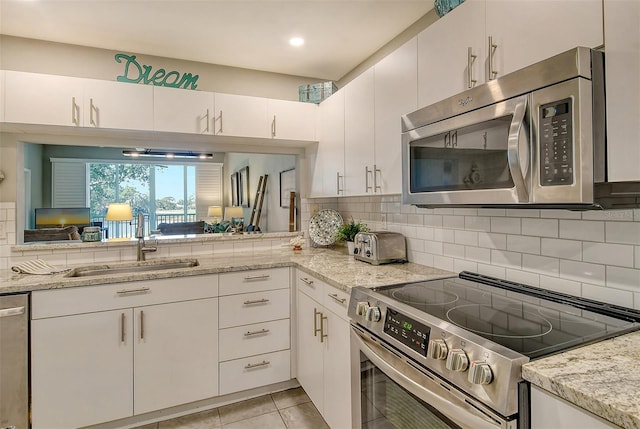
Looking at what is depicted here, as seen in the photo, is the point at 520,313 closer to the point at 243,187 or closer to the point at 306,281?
the point at 306,281

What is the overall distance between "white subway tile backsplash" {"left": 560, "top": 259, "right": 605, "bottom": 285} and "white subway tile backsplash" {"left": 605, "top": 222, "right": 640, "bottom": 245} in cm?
11

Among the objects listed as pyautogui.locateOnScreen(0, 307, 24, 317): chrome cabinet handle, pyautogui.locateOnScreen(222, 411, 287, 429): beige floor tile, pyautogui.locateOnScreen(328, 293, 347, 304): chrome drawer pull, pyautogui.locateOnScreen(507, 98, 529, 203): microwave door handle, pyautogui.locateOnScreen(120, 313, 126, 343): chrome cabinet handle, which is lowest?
pyautogui.locateOnScreen(222, 411, 287, 429): beige floor tile

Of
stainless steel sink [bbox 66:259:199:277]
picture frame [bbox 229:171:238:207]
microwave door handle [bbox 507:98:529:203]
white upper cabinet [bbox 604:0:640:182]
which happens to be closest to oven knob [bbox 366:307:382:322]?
microwave door handle [bbox 507:98:529:203]

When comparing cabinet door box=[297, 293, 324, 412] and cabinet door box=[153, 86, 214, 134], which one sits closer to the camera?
cabinet door box=[297, 293, 324, 412]

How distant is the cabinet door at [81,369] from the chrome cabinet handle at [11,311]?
101 millimetres

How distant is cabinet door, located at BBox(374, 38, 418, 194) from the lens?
5.75 ft

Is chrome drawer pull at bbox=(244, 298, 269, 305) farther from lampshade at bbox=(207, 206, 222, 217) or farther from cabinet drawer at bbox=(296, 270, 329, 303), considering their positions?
lampshade at bbox=(207, 206, 222, 217)

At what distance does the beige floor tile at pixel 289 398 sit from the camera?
7.37 ft

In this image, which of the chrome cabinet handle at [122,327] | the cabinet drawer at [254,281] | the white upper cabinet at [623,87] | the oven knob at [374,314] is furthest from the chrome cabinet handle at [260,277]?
the white upper cabinet at [623,87]

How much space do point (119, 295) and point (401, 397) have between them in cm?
166

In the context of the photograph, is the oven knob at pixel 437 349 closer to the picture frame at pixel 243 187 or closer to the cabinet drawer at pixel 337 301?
the cabinet drawer at pixel 337 301

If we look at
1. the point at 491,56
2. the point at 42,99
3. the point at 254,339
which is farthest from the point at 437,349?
the point at 42,99

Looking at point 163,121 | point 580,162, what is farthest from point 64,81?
point 580,162

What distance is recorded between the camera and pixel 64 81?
2148 millimetres
